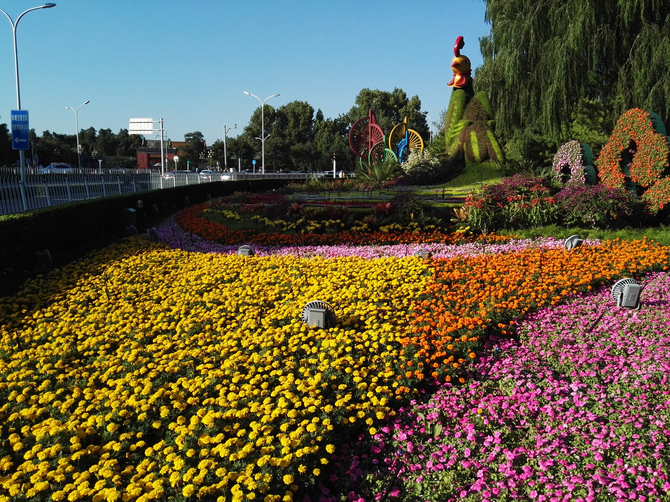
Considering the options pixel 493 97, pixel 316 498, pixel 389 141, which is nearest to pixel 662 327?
pixel 316 498

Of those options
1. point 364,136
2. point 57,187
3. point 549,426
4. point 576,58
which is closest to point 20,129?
point 57,187

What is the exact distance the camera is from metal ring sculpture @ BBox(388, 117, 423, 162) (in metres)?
27.5

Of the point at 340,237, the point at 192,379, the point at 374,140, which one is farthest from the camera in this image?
the point at 374,140

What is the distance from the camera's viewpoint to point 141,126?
34812 millimetres

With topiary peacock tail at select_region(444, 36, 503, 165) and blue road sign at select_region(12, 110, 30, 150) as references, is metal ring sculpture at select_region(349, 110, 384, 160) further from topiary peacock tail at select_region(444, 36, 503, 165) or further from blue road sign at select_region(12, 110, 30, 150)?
blue road sign at select_region(12, 110, 30, 150)

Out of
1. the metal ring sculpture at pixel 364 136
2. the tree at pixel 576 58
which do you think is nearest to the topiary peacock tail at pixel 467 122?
the tree at pixel 576 58

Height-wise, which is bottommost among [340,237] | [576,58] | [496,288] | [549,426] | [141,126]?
[549,426]

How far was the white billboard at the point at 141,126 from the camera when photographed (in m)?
34.6

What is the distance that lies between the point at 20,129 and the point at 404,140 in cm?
1988

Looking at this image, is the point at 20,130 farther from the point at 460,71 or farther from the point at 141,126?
the point at 141,126

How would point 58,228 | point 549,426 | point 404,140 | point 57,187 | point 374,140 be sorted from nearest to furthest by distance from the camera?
point 549,426 < point 58,228 < point 57,187 < point 374,140 < point 404,140

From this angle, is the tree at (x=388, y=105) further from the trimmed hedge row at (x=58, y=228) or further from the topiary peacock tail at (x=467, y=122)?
the trimmed hedge row at (x=58, y=228)

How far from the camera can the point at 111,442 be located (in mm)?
3078

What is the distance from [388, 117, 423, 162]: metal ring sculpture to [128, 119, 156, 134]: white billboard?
16663 millimetres
